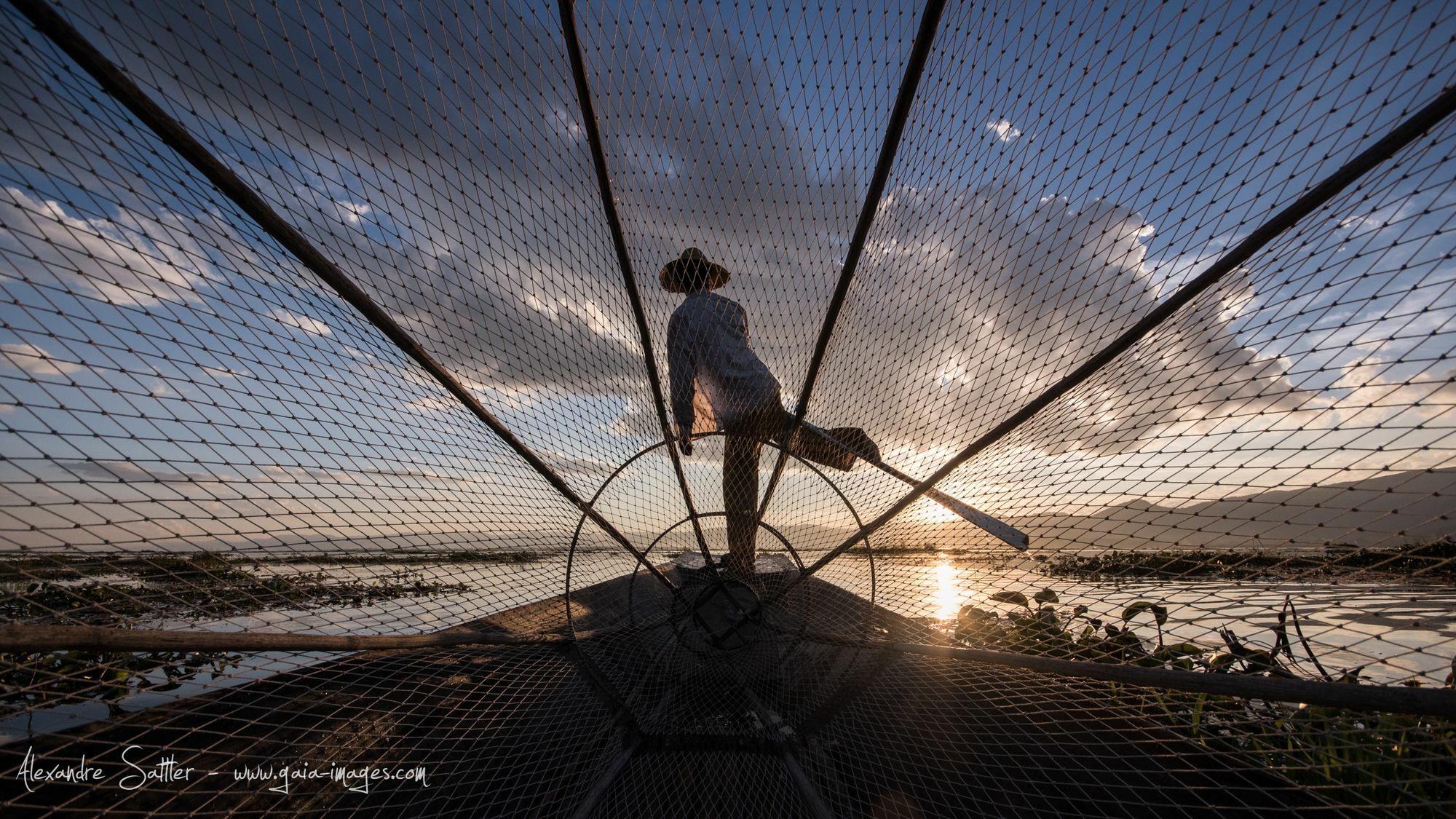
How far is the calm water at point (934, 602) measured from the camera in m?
1.98

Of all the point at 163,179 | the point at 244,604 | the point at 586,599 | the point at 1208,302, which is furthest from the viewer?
the point at 586,599

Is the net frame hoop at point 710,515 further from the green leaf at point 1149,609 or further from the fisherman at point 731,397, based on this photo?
the green leaf at point 1149,609

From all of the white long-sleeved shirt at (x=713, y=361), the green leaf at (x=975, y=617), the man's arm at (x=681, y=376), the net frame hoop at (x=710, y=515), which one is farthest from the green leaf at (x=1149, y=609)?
the man's arm at (x=681, y=376)

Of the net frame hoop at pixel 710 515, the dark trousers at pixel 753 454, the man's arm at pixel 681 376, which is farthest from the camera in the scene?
the man's arm at pixel 681 376

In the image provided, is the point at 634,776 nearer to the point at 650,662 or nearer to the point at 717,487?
the point at 650,662

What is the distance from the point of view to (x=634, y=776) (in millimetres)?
2168

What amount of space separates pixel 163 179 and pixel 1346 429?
3.96 m

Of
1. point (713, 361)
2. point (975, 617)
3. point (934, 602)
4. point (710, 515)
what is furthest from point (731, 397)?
point (975, 617)

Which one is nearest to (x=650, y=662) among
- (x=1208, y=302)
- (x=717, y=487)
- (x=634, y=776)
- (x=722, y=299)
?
(x=634, y=776)

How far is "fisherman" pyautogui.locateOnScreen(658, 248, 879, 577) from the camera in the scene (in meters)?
3.12

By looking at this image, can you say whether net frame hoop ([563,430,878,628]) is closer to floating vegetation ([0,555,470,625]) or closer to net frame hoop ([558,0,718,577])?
net frame hoop ([558,0,718,577])

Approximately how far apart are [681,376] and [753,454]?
2.40ft

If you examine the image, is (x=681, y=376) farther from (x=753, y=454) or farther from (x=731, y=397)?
(x=753, y=454)

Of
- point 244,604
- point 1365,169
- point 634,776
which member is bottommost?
point 634,776
